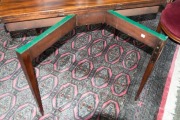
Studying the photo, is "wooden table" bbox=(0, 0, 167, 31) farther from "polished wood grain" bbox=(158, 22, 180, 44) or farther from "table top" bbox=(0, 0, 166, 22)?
"polished wood grain" bbox=(158, 22, 180, 44)

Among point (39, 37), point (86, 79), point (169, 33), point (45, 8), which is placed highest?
point (45, 8)

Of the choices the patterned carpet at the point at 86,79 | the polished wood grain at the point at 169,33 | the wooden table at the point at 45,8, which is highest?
the wooden table at the point at 45,8

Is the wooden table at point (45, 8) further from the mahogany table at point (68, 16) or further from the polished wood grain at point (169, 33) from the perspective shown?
the polished wood grain at point (169, 33)

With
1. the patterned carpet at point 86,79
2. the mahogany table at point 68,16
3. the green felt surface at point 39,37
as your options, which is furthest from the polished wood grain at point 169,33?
the green felt surface at point 39,37

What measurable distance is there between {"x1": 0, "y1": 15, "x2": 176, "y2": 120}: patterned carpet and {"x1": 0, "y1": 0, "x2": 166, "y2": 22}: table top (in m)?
0.73

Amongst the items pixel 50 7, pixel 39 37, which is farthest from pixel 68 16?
pixel 39 37

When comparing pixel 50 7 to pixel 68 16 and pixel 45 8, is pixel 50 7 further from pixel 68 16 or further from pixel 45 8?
pixel 68 16

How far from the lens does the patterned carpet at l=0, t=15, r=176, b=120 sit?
1858 millimetres

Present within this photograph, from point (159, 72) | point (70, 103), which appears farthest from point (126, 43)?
point (70, 103)

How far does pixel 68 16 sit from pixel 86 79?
0.75m

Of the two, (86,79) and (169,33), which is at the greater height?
(169,33)

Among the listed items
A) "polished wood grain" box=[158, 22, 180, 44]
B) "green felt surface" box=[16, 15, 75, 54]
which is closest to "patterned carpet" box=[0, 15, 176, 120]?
"polished wood grain" box=[158, 22, 180, 44]

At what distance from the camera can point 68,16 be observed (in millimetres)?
1564

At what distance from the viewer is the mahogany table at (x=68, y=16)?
144cm
